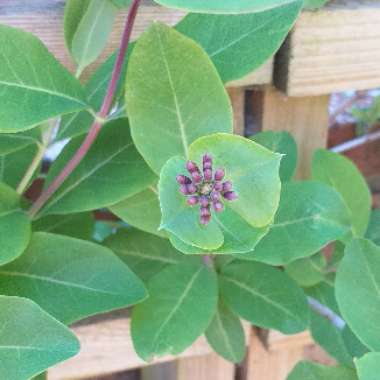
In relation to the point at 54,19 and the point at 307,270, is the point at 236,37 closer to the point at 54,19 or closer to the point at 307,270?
the point at 54,19

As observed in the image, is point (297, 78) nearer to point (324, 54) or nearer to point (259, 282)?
point (324, 54)

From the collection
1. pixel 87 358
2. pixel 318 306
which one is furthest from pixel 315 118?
pixel 87 358

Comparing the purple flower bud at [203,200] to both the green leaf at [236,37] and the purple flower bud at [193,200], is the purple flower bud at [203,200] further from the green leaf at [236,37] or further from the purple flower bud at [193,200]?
the green leaf at [236,37]

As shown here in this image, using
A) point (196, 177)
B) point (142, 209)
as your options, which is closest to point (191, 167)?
point (196, 177)

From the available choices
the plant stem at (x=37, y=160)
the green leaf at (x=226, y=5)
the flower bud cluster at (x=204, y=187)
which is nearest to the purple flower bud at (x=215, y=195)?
the flower bud cluster at (x=204, y=187)

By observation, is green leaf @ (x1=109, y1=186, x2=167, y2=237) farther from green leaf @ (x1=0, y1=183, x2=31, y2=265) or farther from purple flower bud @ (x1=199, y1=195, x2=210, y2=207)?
purple flower bud @ (x1=199, y1=195, x2=210, y2=207)

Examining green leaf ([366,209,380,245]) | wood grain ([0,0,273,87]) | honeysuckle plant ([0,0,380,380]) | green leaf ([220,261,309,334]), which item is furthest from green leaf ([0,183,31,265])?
green leaf ([366,209,380,245])
